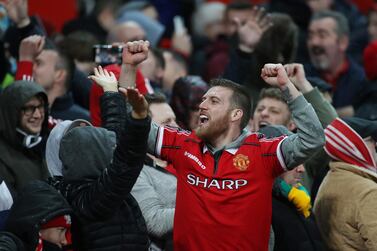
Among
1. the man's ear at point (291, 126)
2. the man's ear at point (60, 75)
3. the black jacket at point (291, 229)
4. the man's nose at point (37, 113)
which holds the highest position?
the man's ear at point (60, 75)

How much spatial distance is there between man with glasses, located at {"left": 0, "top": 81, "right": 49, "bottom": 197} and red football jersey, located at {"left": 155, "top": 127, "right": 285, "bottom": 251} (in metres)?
1.27

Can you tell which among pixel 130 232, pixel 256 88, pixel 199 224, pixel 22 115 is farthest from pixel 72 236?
pixel 256 88

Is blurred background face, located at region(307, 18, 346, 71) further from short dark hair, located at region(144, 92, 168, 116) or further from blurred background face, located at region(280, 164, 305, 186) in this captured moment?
blurred background face, located at region(280, 164, 305, 186)

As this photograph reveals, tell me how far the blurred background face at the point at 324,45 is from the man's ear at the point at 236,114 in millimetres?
3472

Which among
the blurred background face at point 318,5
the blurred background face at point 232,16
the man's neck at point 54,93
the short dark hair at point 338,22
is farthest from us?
the blurred background face at point 318,5

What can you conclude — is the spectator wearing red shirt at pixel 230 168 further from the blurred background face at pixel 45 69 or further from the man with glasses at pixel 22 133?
the blurred background face at pixel 45 69

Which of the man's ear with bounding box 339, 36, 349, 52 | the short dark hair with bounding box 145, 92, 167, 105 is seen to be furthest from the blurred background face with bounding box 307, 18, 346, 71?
the short dark hair with bounding box 145, 92, 167, 105

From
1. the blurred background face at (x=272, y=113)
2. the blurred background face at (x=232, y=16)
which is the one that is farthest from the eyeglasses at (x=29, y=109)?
the blurred background face at (x=232, y=16)

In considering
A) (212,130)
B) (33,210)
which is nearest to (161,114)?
(212,130)

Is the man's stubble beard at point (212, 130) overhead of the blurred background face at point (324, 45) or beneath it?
overhead

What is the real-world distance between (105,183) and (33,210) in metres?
0.38

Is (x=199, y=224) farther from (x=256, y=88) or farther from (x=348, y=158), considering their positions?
(x=256, y=88)

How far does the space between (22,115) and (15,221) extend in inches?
60.7

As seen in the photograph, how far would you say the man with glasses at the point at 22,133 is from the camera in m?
5.89
